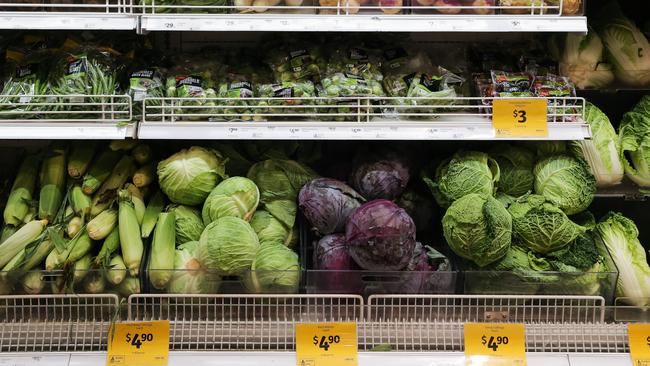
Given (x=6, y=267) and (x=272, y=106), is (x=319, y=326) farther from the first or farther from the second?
(x=6, y=267)

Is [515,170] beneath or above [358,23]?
beneath

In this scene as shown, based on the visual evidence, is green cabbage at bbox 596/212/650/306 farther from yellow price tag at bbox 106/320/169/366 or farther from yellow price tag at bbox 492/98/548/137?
yellow price tag at bbox 106/320/169/366

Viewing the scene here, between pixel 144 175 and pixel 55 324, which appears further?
pixel 144 175

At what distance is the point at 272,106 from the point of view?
1843mm

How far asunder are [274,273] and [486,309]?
0.61 meters

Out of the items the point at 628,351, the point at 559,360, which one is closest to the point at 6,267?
the point at 559,360

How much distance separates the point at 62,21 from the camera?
175 cm

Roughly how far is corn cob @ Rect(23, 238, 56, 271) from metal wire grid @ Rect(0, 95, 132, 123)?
1.15 ft

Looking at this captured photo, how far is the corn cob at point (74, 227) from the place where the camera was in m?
1.93

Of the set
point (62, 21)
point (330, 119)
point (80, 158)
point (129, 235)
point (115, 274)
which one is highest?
point (62, 21)

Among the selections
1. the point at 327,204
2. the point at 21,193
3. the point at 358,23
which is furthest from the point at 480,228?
the point at 21,193

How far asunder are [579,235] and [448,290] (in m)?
0.42

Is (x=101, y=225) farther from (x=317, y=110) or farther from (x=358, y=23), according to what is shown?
(x=358, y=23)

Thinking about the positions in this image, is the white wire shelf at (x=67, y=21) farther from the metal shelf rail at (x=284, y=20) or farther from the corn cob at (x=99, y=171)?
the corn cob at (x=99, y=171)
